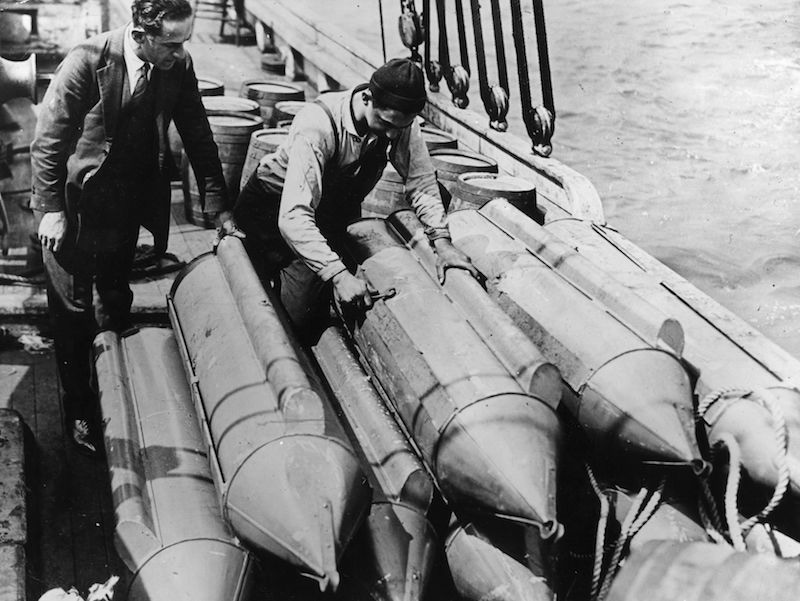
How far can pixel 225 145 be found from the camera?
589 centimetres

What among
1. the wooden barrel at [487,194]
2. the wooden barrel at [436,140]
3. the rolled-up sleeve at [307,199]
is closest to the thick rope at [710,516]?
the rolled-up sleeve at [307,199]

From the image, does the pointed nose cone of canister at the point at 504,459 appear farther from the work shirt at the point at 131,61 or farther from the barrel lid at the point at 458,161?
the barrel lid at the point at 458,161

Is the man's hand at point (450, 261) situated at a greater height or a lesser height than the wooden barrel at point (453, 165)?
greater

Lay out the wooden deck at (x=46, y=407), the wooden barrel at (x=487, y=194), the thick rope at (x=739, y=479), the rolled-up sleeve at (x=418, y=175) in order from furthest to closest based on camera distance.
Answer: the wooden barrel at (x=487, y=194)
the rolled-up sleeve at (x=418, y=175)
the wooden deck at (x=46, y=407)
the thick rope at (x=739, y=479)

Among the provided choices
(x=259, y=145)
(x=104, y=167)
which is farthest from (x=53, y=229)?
(x=259, y=145)

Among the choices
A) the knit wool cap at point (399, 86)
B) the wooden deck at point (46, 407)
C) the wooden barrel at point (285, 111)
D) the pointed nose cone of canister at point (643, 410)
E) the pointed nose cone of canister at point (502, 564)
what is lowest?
the wooden deck at point (46, 407)

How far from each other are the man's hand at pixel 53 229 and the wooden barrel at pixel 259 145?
6.20ft

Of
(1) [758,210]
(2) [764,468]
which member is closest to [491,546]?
(2) [764,468]

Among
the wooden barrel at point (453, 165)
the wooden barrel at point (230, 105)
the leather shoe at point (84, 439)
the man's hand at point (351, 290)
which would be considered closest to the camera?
the man's hand at point (351, 290)

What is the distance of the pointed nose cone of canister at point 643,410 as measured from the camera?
286 cm

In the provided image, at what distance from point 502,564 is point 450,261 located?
155 centimetres

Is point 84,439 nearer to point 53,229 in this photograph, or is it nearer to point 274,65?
point 53,229

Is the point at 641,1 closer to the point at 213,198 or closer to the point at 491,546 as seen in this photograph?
the point at 213,198

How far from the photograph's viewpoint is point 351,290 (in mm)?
3484
